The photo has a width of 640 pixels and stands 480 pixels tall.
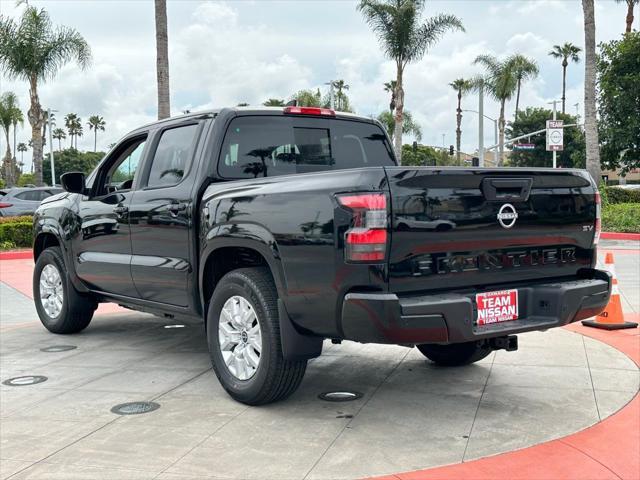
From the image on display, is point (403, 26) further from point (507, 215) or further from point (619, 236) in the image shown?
point (507, 215)

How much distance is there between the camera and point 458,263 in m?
4.17

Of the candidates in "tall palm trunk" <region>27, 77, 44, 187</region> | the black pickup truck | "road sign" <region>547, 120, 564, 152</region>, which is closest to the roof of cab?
the black pickup truck

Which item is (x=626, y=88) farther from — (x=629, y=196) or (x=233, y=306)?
(x=233, y=306)

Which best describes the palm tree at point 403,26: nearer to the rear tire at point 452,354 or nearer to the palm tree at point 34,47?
the palm tree at point 34,47

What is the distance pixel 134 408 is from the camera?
4.91 m

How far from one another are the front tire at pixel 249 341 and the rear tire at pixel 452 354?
1.50m

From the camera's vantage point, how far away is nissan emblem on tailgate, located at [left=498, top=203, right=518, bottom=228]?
4.30 m

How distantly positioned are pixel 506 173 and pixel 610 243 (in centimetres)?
1574

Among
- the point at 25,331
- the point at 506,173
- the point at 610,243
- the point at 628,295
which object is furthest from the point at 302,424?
the point at 610,243

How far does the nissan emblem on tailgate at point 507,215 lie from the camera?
4297mm

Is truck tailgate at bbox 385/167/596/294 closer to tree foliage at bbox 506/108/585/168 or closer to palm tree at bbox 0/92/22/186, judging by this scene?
palm tree at bbox 0/92/22/186

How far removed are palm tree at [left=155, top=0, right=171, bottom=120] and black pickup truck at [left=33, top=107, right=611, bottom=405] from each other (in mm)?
13305

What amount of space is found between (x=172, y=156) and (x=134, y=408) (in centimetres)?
200

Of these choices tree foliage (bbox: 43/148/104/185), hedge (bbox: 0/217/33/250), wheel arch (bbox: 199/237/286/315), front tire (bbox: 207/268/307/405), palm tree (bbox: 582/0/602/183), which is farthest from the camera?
tree foliage (bbox: 43/148/104/185)
